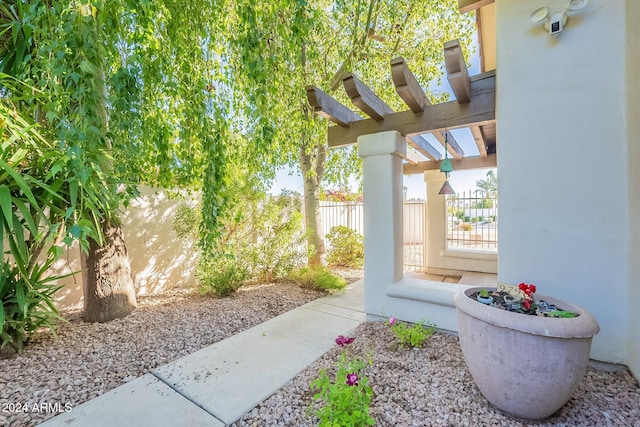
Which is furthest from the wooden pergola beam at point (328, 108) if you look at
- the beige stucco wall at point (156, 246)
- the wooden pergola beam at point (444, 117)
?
the beige stucco wall at point (156, 246)

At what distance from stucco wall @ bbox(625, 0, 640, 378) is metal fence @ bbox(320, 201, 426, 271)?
4.84 meters

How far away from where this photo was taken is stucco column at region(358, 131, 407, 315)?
3592 millimetres

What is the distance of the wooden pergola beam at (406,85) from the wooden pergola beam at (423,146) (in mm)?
860

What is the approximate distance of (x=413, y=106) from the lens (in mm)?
3348

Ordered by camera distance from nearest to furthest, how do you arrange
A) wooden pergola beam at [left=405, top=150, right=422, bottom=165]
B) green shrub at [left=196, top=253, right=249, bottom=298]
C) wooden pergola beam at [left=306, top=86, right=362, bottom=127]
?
wooden pergola beam at [left=306, top=86, right=362, bottom=127]
green shrub at [left=196, top=253, right=249, bottom=298]
wooden pergola beam at [left=405, top=150, right=422, bottom=165]

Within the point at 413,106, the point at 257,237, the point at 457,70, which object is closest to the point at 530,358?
the point at 457,70

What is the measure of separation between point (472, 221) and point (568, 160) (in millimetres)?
4875

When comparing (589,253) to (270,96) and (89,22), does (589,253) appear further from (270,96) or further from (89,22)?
(89,22)

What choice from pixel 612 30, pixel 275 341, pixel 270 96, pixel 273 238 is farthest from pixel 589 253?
pixel 273 238

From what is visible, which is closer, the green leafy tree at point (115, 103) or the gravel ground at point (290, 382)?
the gravel ground at point (290, 382)

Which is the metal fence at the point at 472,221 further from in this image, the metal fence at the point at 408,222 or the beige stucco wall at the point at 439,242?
the metal fence at the point at 408,222

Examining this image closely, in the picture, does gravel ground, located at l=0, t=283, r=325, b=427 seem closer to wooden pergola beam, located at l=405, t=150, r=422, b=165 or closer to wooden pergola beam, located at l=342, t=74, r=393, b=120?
wooden pergola beam, located at l=342, t=74, r=393, b=120

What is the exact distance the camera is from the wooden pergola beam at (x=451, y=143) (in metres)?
4.44

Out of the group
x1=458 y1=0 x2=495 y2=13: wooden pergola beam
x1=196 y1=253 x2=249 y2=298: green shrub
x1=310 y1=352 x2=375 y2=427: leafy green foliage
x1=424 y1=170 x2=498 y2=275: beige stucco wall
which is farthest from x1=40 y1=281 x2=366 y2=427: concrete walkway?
x1=458 y1=0 x2=495 y2=13: wooden pergola beam
